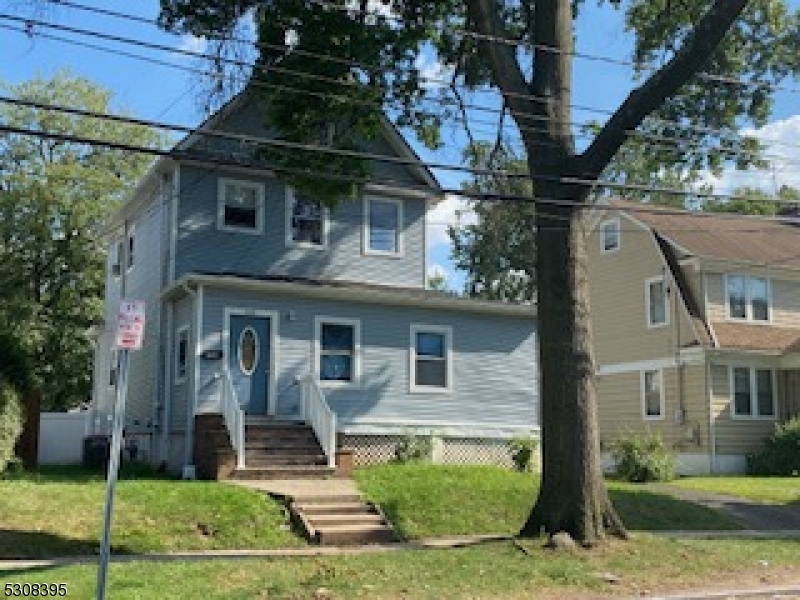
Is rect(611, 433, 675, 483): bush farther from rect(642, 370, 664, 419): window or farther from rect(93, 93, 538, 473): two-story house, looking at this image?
rect(642, 370, 664, 419): window

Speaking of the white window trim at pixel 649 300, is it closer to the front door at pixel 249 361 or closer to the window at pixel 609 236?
the window at pixel 609 236

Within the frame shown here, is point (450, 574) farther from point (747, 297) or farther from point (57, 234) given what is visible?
point (57, 234)

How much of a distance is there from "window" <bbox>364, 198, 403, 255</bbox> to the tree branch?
9884 mm

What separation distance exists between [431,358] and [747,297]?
43.5 ft

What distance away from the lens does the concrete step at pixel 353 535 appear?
45.2ft

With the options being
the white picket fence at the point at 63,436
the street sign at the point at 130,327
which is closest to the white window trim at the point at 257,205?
the white picket fence at the point at 63,436

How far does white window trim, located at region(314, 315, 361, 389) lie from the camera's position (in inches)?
810

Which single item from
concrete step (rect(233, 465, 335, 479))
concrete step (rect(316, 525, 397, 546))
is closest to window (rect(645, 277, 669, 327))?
concrete step (rect(233, 465, 335, 479))

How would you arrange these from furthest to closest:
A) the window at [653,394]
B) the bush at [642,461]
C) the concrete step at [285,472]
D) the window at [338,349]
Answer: the window at [653,394]
the bush at [642,461]
the window at [338,349]
the concrete step at [285,472]

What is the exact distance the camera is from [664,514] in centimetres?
1686

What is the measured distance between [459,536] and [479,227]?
1383 inches

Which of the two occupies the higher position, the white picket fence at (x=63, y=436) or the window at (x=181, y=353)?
the window at (x=181, y=353)

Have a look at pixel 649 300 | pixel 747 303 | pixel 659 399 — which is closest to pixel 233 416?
pixel 659 399

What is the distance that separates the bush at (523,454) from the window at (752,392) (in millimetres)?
9845
